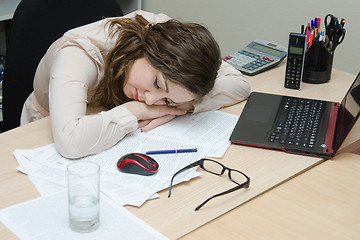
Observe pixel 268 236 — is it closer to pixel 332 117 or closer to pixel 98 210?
pixel 98 210

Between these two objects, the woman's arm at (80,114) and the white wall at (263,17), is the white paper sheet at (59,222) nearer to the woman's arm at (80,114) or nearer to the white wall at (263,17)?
the woman's arm at (80,114)

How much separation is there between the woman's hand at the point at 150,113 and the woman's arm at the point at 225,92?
0.09 metres

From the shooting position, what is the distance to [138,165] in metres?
1.09

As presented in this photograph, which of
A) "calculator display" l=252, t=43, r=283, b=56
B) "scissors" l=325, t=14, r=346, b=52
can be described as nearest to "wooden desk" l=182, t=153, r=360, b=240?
"scissors" l=325, t=14, r=346, b=52

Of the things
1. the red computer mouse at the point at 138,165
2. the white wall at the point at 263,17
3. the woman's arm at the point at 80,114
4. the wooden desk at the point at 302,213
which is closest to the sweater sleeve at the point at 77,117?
the woman's arm at the point at 80,114

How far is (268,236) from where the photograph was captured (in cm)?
92

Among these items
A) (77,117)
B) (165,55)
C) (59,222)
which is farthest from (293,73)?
(59,222)

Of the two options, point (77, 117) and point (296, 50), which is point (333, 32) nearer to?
point (296, 50)

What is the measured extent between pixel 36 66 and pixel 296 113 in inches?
34.0

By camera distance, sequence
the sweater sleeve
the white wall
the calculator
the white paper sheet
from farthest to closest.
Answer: the white wall
the calculator
the sweater sleeve
the white paper sheet

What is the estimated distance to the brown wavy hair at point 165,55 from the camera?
125 cm

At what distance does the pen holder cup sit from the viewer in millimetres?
1673

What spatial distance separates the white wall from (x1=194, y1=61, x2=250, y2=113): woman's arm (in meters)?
0.74

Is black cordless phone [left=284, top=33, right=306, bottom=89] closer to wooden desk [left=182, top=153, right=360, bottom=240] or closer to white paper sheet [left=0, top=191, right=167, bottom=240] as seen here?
wooden desk [left=182, top=153, right=360, bottom=240]
